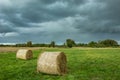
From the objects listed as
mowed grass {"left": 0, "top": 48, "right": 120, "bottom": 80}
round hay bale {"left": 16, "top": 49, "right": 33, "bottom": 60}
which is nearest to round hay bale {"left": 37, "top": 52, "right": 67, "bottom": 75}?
mowed grass {"left": 0, "top": 48, "right": 120, "bottom": 80}

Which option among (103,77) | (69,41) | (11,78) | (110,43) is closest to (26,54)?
(11,78)

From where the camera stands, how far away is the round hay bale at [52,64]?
1496 centimetres

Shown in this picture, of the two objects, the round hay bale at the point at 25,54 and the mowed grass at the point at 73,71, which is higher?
the round hay bale at the point at 25,54

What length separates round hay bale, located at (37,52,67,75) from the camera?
15.0 metres

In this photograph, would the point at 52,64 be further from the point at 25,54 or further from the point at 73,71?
the point at 25,54

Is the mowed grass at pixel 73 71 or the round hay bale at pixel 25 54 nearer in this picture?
the mowed grass at pixel 73 71

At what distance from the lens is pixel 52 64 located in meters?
15.1

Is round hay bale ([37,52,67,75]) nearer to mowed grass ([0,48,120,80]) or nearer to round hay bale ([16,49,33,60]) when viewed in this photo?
mowed grass ([0,48,120,80])

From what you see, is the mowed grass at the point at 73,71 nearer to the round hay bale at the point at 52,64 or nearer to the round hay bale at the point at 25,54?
the round hay bale at the point at 52,64

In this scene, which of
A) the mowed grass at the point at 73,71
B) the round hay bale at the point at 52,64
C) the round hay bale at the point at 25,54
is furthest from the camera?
the round hay bale at the point at 25,54

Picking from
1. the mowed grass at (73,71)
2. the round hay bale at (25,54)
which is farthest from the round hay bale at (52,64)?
the round hay bale at (25,54)

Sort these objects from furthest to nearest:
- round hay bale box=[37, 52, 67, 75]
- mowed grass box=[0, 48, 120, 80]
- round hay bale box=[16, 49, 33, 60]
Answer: round hay bale box=[16, 49, 33, 60]
round hay bale box=[37, 52, 67, 75]
mowed grass box=[0, 48, 120, 80]

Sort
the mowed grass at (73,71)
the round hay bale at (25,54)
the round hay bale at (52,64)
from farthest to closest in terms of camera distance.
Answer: the round hay bale at (25,54), the round hay bale at (52,64), the mowed grass at (73,71)

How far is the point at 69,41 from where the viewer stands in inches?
4250
